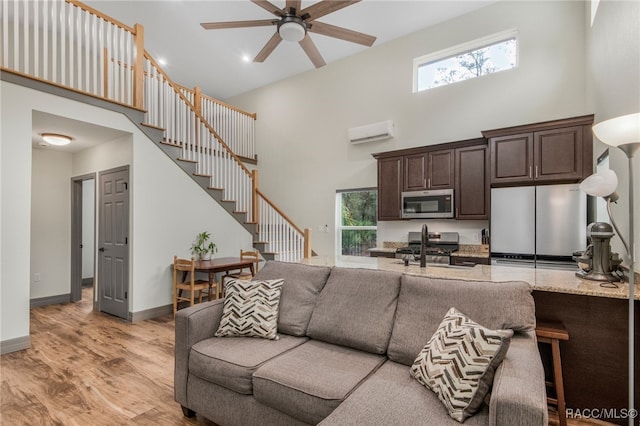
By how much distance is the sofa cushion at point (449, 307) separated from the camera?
69.6 inches

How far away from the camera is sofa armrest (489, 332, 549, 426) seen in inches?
45.2

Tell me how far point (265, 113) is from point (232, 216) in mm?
2774

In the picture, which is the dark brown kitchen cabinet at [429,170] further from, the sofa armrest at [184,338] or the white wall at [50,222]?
the white wall at [50,222]

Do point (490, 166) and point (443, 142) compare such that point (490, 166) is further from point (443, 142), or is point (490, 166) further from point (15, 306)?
point (15, 306)

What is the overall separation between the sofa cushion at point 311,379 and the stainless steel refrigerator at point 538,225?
8.86 feet

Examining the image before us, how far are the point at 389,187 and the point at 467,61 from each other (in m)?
Result: 2.25

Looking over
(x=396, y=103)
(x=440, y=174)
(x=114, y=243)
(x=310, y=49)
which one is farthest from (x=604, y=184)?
(x=114, y=243)

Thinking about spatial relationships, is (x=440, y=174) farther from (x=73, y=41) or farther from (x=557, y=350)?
(x=73, y=41)

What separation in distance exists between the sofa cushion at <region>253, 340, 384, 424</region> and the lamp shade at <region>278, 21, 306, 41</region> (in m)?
3.09

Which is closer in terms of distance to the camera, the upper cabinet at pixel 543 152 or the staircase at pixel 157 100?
the upper cabinet at pixel 543 152

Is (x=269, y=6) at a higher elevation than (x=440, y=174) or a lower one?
higher

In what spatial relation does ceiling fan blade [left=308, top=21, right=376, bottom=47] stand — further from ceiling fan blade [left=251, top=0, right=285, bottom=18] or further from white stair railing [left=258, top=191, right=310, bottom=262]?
white stair railing [left=258, top=191, right=310, bottom=262]

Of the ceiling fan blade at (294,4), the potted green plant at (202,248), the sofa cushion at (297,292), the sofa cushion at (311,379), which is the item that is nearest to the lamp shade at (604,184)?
the sofa cushion at (311,379)

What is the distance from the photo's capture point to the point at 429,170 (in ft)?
15.1
